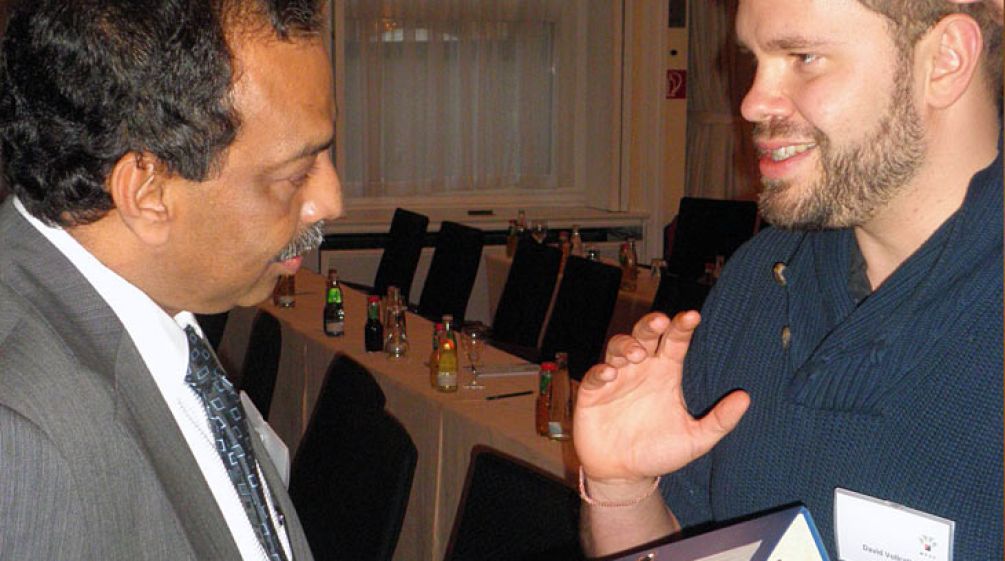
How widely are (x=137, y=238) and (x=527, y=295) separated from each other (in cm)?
427

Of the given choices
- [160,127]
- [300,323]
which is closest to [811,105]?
[160,127]

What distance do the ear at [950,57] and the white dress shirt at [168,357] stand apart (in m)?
0.91

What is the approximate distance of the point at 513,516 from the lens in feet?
6.72

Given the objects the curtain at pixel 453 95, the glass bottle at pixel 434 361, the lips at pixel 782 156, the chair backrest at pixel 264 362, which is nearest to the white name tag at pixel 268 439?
the lips at pixel 782 156

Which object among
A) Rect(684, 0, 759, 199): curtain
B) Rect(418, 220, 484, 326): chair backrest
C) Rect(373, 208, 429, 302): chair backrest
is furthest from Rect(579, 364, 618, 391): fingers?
Rect(684, 0, 759, 199): curtain

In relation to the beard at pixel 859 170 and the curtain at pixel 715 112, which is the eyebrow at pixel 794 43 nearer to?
the beard at pixel 859 170

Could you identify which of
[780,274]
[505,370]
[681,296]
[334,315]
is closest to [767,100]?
[780,274]

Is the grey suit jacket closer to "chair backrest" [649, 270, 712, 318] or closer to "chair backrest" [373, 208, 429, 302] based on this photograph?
"chair backrest" [649, 270, 712, 318]

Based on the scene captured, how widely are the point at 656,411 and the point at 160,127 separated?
0.72 m

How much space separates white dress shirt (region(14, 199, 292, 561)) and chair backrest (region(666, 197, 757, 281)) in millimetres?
5522

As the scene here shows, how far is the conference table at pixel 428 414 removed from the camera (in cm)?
328

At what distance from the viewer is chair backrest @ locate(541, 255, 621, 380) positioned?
4828 mm

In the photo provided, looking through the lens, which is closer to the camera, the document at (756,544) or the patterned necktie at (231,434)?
the document at (756,544)

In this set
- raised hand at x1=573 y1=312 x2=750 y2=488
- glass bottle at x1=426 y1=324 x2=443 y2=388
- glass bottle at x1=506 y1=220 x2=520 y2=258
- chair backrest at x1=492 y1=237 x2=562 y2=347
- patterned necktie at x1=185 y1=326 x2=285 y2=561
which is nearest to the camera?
patterned necktie at x1=185 y1=326 x2=285 y2=561
